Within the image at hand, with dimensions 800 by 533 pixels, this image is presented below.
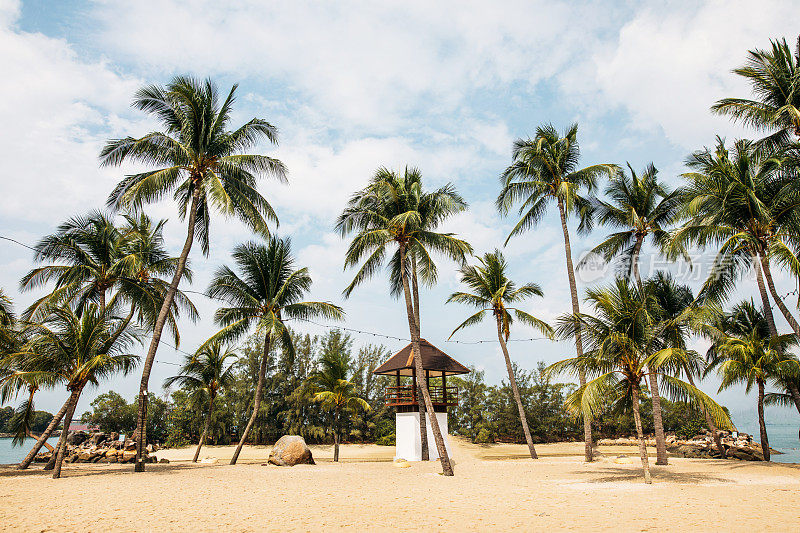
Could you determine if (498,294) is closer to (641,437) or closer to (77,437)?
(641,437)

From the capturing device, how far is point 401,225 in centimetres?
1557

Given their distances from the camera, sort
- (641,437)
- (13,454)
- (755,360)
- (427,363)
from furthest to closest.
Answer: (13,454), (427,363), (755,360), (641,437)

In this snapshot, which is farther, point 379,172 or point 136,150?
point 379,172

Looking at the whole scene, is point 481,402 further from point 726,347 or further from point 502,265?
point 726,347

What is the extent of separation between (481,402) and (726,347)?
1917 cm

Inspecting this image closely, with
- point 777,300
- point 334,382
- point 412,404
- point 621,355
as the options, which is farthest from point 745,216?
point 334,382

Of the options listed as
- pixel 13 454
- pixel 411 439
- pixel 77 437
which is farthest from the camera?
pixel 13 454

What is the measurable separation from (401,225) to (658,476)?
1016cm

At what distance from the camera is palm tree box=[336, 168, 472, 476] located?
53.8 feet

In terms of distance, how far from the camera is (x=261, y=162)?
17.7 meters

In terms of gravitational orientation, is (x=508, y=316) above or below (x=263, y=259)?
below

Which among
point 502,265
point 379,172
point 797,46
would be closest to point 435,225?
point 379,172

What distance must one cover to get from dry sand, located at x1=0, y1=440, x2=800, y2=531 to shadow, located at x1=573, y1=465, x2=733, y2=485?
0.03 metres

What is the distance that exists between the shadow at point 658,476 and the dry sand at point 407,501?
0.03 meters
